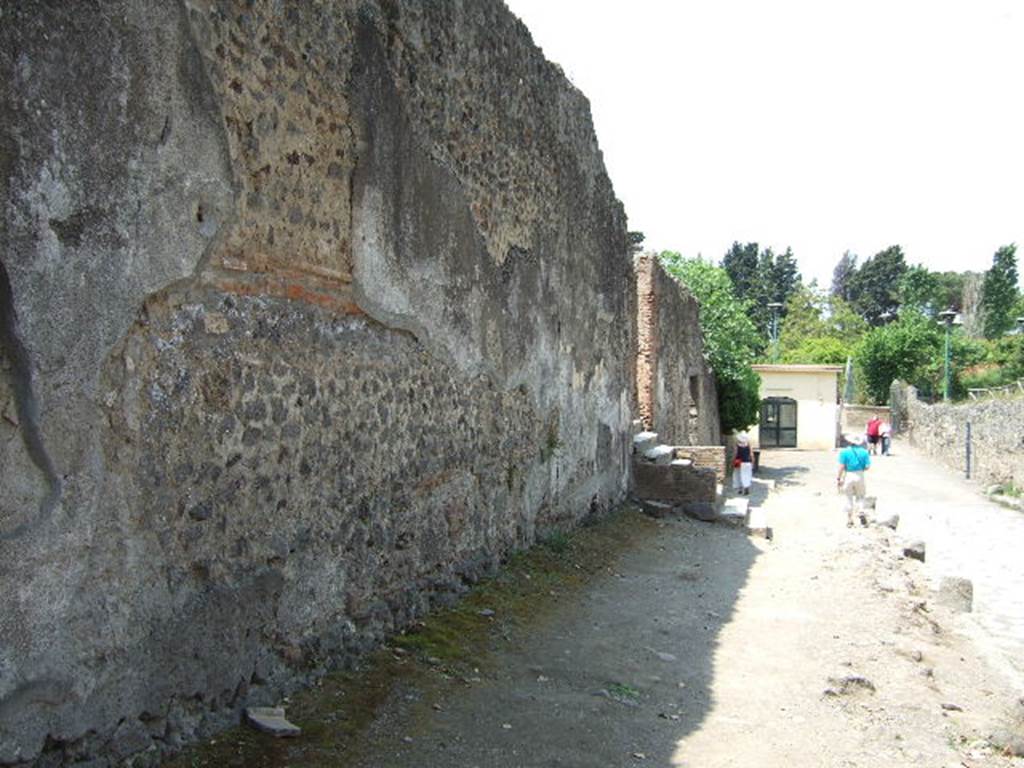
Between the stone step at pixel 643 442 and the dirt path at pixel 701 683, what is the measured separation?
2.25m

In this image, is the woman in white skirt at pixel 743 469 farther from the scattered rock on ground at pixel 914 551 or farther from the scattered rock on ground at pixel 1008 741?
the scattered rock on ground at pixel 1008 741

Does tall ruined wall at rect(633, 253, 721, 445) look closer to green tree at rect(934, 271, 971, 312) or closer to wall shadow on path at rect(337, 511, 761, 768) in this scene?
wall shadow on path at rect(337, 511, 761, 768)

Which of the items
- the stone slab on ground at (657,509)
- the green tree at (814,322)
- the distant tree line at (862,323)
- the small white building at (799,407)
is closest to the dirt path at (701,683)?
the stone slab on ground at (657,509)

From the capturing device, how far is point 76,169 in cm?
269

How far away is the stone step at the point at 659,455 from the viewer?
10.4 m

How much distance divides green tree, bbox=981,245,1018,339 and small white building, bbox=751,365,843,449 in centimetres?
3449

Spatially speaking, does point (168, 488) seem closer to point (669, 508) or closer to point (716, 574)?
point (716, 574)

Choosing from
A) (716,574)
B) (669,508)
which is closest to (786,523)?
(669,508)

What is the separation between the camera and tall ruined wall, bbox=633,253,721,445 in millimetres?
12641

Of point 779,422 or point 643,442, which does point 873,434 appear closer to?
point 779,422

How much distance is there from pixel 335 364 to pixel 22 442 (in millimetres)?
1672

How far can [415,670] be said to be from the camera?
4336 millimetres

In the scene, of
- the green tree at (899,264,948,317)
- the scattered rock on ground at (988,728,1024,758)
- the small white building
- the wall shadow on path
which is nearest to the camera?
the wall shadow on path

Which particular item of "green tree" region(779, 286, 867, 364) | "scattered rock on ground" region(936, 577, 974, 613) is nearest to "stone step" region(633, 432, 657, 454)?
"scattered rock on ground" region(936, 577, 974, 613)
